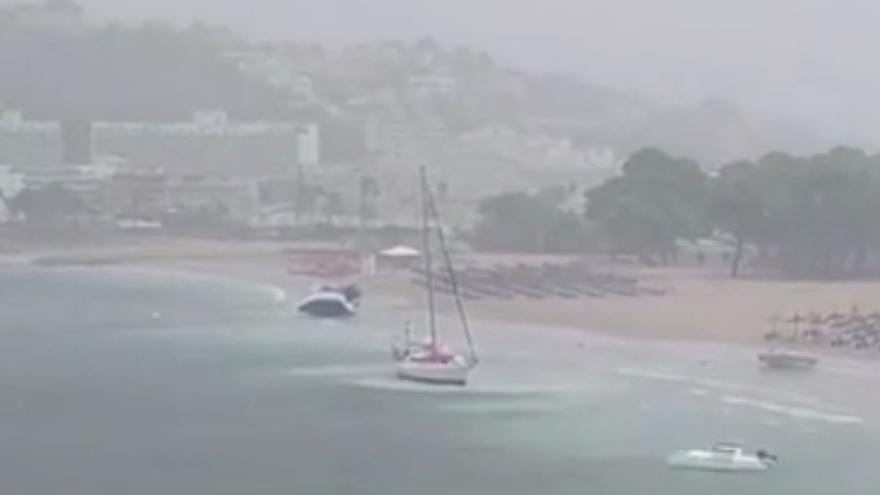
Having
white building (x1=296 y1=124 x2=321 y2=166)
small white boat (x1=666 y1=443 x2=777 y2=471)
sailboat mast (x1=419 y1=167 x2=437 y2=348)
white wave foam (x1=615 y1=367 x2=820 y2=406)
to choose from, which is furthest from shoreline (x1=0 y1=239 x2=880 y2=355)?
small white boat (x1=666 y1=443 x2=777 y2=471)

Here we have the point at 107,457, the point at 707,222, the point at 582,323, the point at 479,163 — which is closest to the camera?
the point at 107,457

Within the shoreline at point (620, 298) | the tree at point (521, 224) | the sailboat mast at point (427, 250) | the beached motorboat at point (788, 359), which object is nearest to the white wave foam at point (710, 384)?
the beached motorboat at point (788, 359)

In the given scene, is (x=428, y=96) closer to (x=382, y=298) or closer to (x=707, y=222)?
(x=382, y=298)

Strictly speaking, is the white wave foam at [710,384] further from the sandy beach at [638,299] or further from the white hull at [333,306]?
the white hull at [333,306]

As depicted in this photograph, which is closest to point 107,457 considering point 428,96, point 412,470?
point 412,470

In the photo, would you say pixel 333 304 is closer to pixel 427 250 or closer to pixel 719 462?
pixel 427 250
